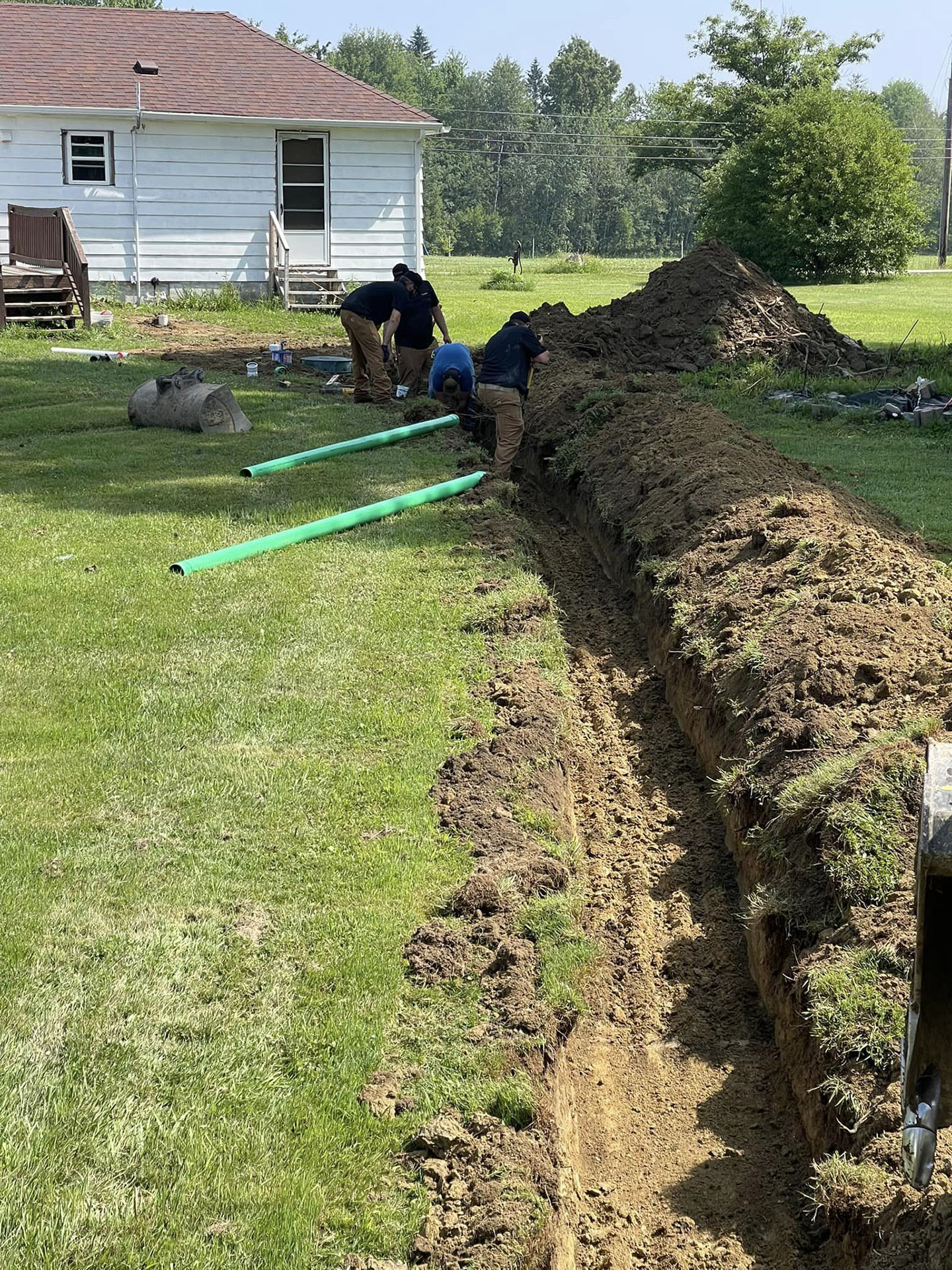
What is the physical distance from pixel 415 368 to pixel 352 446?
13.7 feet

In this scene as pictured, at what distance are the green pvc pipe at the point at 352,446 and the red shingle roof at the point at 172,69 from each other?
13478 millimetres

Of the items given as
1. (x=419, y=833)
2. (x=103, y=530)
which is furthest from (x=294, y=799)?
(x=103, y=530)

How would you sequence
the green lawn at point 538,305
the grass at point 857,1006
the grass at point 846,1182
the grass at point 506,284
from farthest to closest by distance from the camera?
the grass at point 506,284, the green lawn at point 538,305, the grass at point 857,1006, the grass at point 846,1182

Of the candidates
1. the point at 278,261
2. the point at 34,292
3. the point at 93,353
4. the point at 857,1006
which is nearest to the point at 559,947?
the point at 857,1006

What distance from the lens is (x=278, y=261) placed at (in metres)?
25.8

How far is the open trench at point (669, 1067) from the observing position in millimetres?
4203

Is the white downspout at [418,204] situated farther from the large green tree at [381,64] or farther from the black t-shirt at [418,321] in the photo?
the large green tree at [381,64]

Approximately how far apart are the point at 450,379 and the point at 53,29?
17629 mm

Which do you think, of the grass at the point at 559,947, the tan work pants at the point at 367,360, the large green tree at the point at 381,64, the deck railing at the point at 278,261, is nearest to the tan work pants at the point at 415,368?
the tan work pants at the point at 367,360

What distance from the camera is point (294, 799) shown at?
5.85m

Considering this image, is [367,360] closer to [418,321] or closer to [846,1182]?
[418,321]

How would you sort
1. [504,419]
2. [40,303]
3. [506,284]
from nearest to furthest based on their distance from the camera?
Answer: 1. [504,419]
2. [40,303]
3. [506,284]

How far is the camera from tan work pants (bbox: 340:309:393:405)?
52.6 feet

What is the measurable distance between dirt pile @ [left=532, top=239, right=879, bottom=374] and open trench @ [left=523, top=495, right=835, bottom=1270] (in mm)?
11946
